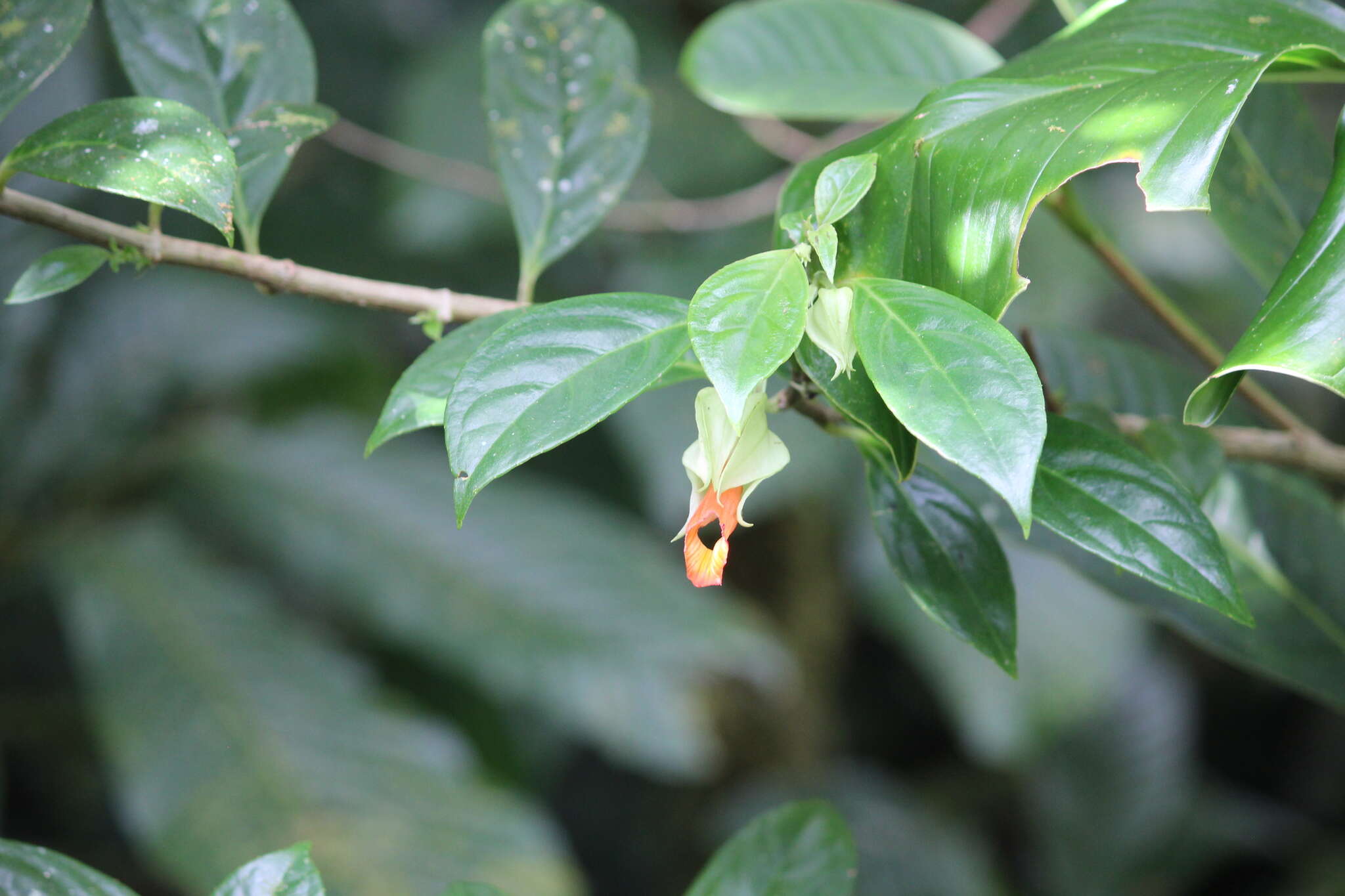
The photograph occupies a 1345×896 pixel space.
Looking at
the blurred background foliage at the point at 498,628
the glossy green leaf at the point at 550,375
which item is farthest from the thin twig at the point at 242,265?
the blurred background foliage at the point at 498,628

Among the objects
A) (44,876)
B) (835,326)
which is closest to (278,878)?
(44,876)

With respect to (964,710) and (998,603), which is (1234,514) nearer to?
(998,603)

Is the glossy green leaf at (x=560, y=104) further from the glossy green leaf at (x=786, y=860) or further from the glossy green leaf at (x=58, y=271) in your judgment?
the glossy green leaf at (x=786, y=860)

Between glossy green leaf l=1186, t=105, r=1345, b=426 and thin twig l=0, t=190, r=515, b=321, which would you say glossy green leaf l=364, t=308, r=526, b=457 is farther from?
glossy green leaf l=1186, t=105, r=1345, b=426

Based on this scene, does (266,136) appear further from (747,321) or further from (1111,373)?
(1111,373)

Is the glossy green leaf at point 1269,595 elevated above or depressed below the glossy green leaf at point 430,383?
below

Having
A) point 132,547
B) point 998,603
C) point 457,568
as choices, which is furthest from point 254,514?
point 998,603

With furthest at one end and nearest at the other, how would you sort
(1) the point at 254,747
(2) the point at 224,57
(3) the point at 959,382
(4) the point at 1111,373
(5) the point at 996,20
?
(5) the point at 996,20 < (1) the point at 254,747 < (4) the point at 1111,373 < (2) the point at 224,57 < (3) the point at 959,382
